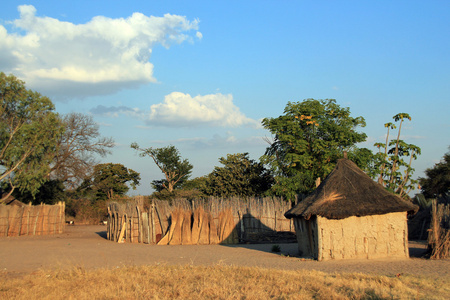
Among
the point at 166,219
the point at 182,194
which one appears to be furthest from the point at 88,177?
the point at 166,219

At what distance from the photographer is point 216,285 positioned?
8430mm

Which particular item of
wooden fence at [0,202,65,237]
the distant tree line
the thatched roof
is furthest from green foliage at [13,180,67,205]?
the thatched roof

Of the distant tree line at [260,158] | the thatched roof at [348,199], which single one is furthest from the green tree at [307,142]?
the thatched roof at [348,199]

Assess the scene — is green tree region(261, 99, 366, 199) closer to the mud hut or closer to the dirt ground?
the dirt ground

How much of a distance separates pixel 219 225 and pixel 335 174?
22.8 feet

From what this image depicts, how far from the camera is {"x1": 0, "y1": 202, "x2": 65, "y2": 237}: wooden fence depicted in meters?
24.1

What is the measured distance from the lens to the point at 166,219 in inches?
774

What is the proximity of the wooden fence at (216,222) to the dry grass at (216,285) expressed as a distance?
353 inches

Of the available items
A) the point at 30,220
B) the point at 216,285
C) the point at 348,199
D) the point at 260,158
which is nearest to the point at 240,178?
the point at 260,158

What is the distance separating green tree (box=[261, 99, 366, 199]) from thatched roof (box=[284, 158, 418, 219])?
8740 mm

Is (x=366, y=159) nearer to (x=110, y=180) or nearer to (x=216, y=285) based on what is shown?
(x=216, y=285)

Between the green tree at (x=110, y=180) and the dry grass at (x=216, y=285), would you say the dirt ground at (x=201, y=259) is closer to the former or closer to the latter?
the dry grass at (x=216, y=285)

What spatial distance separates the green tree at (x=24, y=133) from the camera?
96.9ft

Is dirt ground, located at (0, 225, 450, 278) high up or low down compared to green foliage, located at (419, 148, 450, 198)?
down
